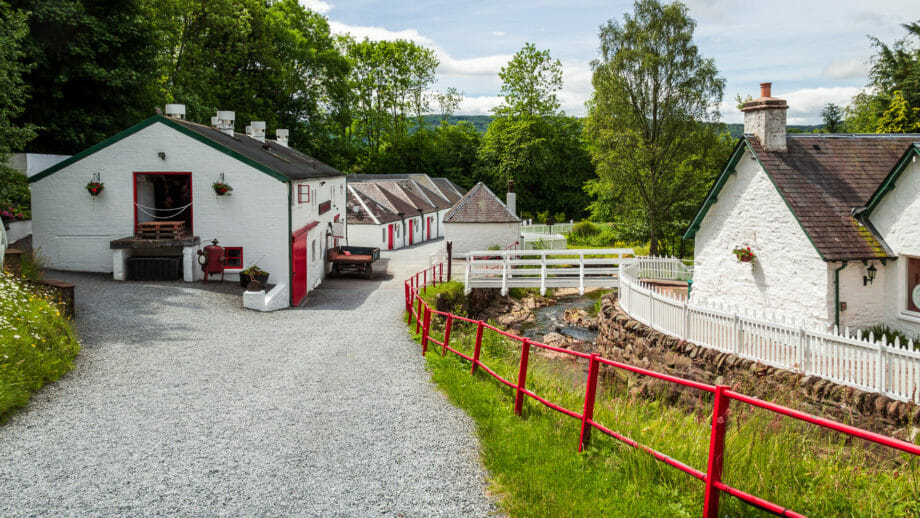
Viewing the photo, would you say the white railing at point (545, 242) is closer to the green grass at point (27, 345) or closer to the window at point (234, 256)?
the window at point (234, 256)

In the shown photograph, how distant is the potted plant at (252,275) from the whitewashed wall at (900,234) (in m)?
17.4

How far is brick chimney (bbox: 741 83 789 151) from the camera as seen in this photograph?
55.6 feet

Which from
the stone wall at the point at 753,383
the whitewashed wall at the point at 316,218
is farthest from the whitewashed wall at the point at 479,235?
the stone wall at the point at 753,383

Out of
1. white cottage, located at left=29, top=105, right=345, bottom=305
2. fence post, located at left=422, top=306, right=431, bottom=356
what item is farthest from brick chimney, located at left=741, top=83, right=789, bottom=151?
white cottage, located at left=29, top=105, right=345, bottom=305

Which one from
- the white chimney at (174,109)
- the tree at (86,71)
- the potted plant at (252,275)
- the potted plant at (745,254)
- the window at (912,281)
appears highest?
the tree at (86,71)

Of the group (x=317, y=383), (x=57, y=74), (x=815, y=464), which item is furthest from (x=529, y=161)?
(x=815, y=464)

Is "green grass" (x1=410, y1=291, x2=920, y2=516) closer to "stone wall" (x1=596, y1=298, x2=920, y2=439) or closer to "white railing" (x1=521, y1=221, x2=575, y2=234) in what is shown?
"stone wall" (x1=596, y1=298, x2=920, y2=439)

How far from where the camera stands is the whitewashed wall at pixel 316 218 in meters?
24.5

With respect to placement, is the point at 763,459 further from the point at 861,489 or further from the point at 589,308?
the point at 589,308

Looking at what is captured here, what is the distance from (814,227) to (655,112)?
66.2ft

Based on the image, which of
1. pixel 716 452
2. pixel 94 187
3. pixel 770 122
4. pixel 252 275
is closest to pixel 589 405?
pixel 716 452

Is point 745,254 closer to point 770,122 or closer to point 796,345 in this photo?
point 770,122

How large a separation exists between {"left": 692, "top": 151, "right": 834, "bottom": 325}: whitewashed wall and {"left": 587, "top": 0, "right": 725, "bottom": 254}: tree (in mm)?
15781

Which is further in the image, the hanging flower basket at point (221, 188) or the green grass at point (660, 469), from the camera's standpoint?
the hanging flower basket at point (221, 188)
